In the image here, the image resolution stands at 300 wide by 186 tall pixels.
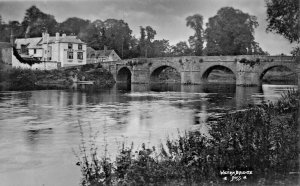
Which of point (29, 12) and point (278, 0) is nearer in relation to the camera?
point (278, 0)

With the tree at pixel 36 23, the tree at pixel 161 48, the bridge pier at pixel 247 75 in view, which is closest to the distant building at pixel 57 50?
the tree at pixel 36 23

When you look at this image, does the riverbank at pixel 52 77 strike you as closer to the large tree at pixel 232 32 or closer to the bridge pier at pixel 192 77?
the bridge pier at pixel 192 77

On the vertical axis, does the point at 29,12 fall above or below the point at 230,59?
above

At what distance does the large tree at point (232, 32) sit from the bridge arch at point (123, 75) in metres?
17.0

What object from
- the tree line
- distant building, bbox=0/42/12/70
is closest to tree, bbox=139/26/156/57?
the tree line

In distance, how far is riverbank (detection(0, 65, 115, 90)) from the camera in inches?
2410

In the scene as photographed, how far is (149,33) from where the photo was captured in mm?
105562

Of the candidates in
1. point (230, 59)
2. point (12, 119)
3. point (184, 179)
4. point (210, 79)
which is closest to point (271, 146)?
point (184, 179)

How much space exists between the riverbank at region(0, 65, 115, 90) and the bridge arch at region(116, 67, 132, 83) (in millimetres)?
2021

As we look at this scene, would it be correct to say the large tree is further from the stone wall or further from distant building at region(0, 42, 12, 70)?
distant building at region(0, 42, 12, 70)

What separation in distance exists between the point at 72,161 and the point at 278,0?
49.3 ft

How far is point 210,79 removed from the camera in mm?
94188

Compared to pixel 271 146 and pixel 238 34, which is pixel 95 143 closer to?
pixel 271 146

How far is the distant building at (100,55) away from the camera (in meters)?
92.4
